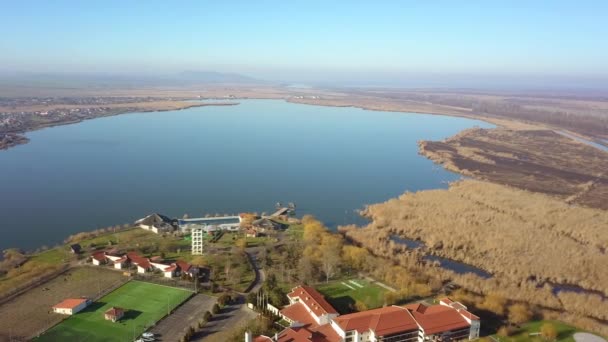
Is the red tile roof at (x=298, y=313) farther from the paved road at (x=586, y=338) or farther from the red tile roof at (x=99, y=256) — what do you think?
the red tile roof at (x=99, y=256)

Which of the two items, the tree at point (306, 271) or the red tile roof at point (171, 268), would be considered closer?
the tree at point (306, 271)

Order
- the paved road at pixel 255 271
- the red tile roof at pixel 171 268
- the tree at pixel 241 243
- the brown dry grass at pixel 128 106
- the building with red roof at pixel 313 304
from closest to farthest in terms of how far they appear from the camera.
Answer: the building with red roof at pixel 313 304 → the paved road at pixel 255 271 → the red tile roof at pixel 171 268 → the tree at pixel 241 243 → the brown dry grass at pixel 128 106

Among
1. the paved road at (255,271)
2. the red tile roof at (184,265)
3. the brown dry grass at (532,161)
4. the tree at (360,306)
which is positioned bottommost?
the paved road at (255,271)

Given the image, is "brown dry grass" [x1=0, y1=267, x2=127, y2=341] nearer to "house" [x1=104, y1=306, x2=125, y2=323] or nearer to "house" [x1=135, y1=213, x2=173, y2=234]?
"house" [x1=104, y1=306, x2=125, y2=323]

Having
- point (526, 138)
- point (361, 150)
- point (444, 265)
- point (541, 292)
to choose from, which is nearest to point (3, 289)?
point (444, 265)

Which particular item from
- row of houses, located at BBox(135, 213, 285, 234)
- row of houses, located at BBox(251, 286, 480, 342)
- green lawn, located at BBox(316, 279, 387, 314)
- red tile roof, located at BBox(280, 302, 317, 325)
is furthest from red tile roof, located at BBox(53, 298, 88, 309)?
green lawn, located at BBox(316, 279, 387, 314)

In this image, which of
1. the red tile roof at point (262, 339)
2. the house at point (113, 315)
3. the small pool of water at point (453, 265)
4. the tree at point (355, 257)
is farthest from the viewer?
the small pool of water at point (453, 265)

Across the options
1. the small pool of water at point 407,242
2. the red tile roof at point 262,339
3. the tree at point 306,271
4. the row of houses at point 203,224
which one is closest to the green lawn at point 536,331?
the tree at point 306,271

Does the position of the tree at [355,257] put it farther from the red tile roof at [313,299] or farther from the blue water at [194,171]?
the blue water at [194,171]

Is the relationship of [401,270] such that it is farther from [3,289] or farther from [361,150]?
[361,150]

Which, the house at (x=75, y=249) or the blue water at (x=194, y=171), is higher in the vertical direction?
the blue water at (x=194, y=171)
